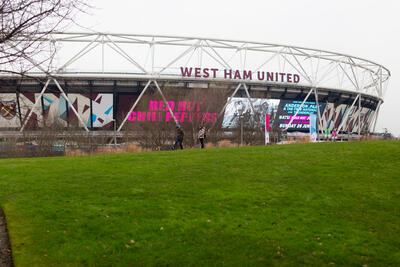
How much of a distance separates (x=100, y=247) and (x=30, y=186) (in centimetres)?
496

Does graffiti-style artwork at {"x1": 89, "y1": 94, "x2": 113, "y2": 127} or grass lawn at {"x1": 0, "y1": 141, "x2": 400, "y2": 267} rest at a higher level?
Result: graffiti-style artwork at {"x1": 89, "y1": 94, "x2": 113, "y2": 127}

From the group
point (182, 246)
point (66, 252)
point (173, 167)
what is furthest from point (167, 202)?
point (173, 167)

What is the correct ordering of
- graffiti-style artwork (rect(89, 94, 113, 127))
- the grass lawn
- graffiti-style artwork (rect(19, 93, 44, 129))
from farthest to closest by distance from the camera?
1. graffiti-style artwork (rect(89, 94, 113, 127))
2. graffiti-style artwork (rect(19, 93, 44, 129))
3. the grass lawn

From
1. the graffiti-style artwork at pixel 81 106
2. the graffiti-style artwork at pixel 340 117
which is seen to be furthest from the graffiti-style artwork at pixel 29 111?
the graffiti-style artwork at pixel 340 117

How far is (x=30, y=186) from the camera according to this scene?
35.4ft

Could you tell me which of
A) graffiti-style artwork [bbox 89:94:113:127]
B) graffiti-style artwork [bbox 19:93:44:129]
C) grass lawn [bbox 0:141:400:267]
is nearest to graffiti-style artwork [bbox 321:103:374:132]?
graffiti-style artwork [bbox 89:94:113:127]

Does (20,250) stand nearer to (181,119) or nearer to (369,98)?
(181,119)

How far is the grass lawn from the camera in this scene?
671 cm

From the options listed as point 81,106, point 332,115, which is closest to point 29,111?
point 81,106

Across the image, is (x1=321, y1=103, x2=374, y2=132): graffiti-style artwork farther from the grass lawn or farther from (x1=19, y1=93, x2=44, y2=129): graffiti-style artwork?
the grass lawn

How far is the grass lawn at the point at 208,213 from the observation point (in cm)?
671

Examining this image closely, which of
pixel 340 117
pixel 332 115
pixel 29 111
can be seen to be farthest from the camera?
pixel 340 117

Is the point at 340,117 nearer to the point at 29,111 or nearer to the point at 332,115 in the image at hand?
the point at 332,115

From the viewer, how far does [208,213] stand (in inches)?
336
